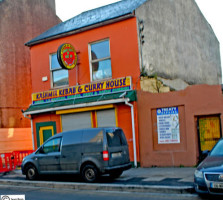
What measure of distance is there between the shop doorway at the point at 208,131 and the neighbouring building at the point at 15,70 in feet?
36.0

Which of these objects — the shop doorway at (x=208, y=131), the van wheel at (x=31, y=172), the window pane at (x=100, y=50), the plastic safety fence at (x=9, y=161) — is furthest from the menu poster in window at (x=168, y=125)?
the plastic safety fence at (x=9, y=161)

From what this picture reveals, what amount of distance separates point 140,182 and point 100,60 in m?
7.17

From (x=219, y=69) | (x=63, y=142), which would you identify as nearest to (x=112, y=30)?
(x=63, y=142)

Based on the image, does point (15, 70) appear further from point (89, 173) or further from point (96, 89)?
point (89, 173)

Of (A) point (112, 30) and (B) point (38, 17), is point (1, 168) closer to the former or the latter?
(A) point (112, 30)

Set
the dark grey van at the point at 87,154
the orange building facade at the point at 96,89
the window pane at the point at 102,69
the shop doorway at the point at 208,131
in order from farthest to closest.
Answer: the window pane at the point at 102,69, the orange building facade at the point at 96,89, the shop doorway at the point at 208,131, the dark grey van at the point at 87,154

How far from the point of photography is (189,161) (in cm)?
1377

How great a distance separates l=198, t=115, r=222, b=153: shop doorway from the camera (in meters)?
13.4

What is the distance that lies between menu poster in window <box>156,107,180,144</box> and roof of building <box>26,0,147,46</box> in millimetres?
4571

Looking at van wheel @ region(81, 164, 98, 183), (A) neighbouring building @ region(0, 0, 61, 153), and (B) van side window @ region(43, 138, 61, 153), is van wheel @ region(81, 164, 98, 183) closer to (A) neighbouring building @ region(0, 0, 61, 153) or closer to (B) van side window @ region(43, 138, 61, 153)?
(B) van side window @ region(43, 138, 61, 153)

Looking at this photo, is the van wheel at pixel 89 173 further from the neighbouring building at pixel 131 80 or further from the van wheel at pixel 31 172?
the neighbouring building at pixel 131 80

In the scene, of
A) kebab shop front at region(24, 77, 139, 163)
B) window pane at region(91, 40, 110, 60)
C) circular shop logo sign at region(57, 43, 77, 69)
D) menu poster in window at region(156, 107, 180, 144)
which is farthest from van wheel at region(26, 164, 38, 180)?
window pane at region(91, 40, 110, 60)

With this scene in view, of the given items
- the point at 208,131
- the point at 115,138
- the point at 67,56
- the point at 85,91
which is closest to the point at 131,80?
the point at 85,91

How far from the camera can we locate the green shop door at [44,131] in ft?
58.6
